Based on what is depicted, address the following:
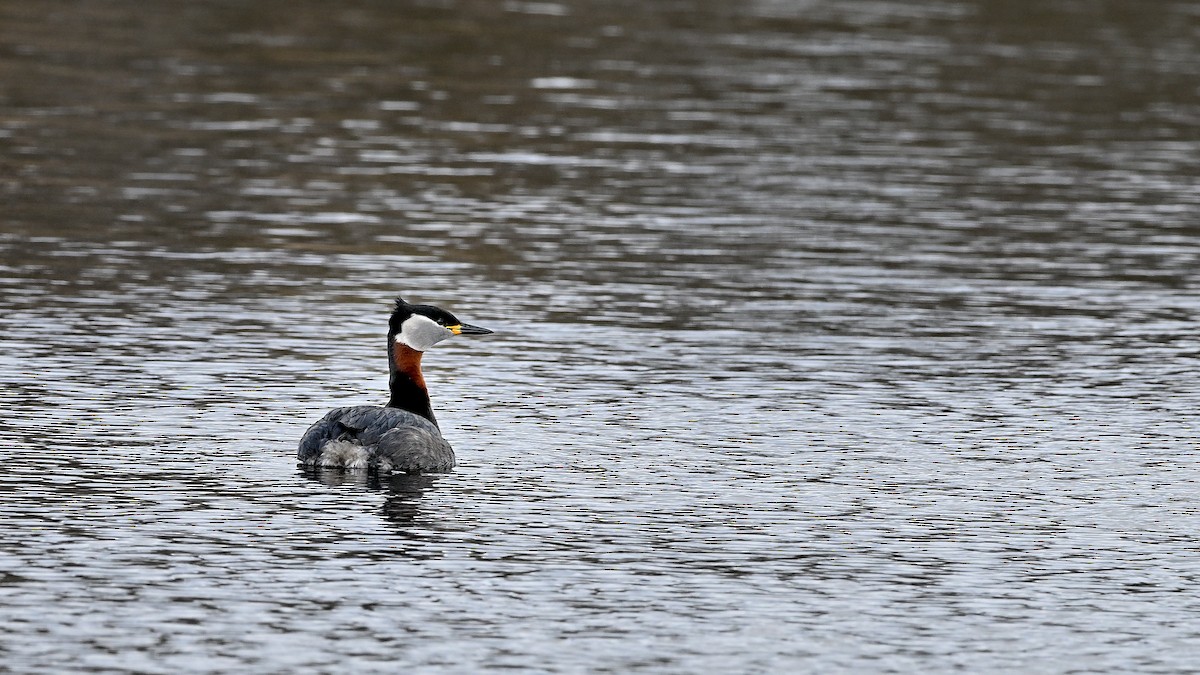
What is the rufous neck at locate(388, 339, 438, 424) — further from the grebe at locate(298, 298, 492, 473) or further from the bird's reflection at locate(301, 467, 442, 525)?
the bird's reflection at locate(301, 467, 442, 525)

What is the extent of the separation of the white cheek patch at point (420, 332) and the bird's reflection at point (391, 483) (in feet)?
5.08

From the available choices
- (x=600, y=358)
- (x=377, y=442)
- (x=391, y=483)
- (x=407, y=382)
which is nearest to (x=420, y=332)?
(x=407, y=382)

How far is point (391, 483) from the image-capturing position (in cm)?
1606

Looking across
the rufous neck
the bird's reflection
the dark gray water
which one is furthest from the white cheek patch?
the bird's reflection

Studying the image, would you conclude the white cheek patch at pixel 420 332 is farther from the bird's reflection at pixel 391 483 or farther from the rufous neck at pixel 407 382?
the bird's reflection at pixel 391 483

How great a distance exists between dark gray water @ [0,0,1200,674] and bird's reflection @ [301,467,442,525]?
0.28ft

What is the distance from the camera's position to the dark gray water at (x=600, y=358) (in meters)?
12.7

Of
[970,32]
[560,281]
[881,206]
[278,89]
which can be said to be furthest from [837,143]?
[970,32]

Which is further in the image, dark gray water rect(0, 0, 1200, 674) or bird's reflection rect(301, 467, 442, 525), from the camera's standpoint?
bird's reflection rect(301, 467, 442, 525)

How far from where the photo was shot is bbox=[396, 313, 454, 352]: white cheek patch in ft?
57.6

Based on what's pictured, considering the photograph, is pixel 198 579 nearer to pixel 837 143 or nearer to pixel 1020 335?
pixel 1020 335

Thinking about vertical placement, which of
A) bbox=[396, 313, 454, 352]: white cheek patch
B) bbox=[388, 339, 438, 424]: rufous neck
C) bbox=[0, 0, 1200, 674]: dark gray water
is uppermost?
bbox=[396, 313, 454, 352]: white cheek patch

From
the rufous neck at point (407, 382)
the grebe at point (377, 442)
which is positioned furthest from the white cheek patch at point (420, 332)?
the grebe at point (377, 442)

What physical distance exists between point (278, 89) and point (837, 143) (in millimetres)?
10361
